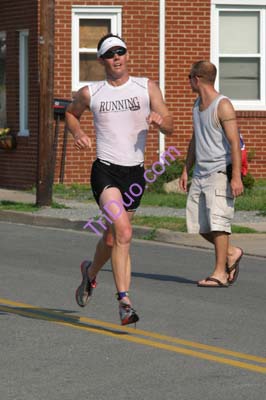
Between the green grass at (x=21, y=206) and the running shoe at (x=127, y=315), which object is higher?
the green grass at (x=21, y=206)

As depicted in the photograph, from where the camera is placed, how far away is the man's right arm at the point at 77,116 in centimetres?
1005

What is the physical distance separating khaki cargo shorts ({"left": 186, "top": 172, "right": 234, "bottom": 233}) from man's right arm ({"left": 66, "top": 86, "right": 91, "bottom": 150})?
2.39 meters

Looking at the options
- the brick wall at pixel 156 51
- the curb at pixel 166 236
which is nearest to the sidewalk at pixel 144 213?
the curb at pixel 166 236

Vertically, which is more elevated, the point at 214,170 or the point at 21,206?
the point at 214,170

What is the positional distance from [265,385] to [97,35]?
59.5 ft

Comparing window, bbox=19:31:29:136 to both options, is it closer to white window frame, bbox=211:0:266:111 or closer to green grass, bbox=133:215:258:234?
white window frame, bbox=211:0:266:111

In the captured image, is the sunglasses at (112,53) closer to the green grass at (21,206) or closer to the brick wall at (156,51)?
the green grass at (21,206)

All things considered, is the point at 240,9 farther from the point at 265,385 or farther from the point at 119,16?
the point at 265,385

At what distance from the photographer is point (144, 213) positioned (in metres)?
20.2

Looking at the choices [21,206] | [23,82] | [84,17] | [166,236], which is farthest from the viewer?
[23,82]

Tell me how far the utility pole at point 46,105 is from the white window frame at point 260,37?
5734mm

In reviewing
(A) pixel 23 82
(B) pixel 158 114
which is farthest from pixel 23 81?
(B) pixel 158 114

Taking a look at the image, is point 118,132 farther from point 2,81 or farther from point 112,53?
point 2,81

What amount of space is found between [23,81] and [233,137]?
15.0 meters
